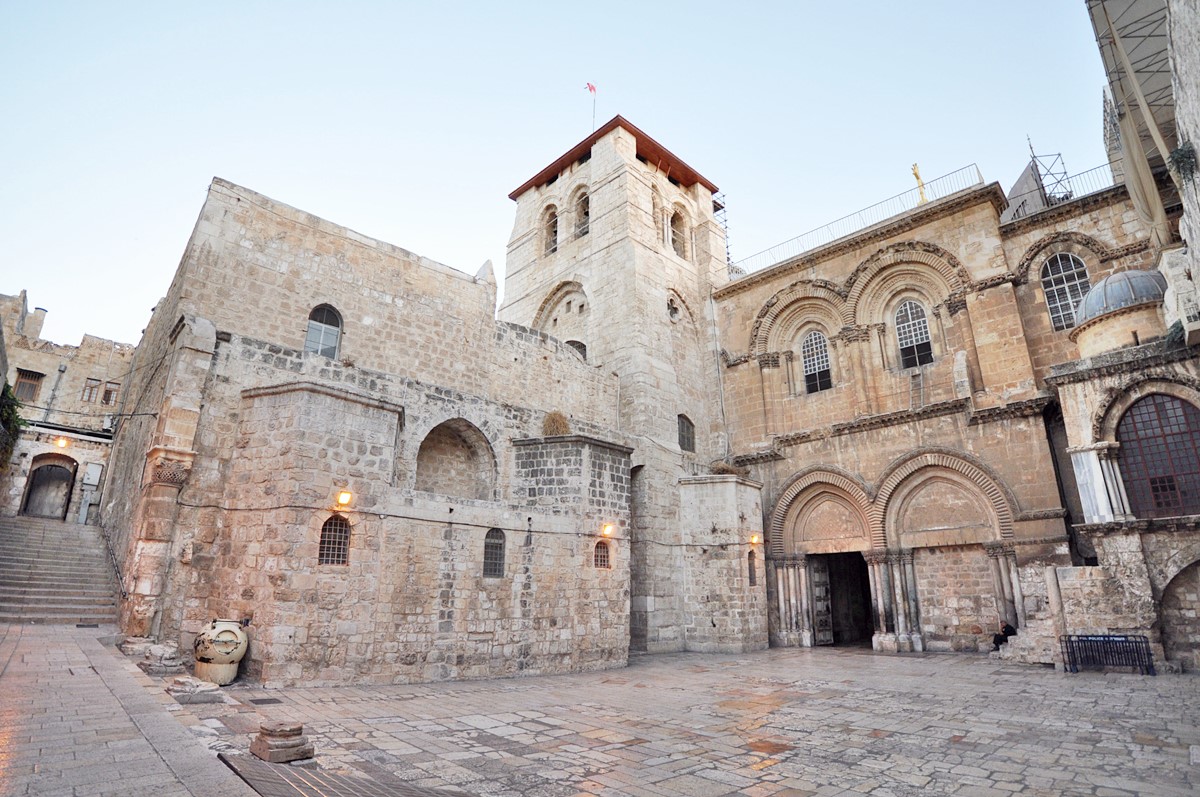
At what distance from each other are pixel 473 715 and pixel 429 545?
3.59m

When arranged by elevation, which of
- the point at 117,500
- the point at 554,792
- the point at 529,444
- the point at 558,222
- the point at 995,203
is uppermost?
the point at 558,222

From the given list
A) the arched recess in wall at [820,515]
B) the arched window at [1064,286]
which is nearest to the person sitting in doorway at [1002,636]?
the arched recess in wall at [820,515]

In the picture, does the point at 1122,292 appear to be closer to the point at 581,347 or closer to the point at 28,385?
the point at 581,347

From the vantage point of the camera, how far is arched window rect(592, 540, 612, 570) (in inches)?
511

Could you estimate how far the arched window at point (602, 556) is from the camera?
511 inches

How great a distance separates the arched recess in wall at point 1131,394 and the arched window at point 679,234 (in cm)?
1329

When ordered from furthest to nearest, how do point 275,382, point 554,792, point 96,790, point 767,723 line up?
1. point 275,382
2. point 767,723
3. point 554,792
4. point 96,790

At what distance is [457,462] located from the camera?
13.3 meters

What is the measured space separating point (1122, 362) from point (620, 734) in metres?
12.6

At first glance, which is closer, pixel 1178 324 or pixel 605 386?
pixel 1178 324

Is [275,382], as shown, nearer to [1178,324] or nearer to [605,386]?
[605,386]

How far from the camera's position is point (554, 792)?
4758 mm

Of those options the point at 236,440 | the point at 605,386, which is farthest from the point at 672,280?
the point at 236,440

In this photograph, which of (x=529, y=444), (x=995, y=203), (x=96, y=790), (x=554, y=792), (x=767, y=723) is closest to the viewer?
(x=96, y=790)
